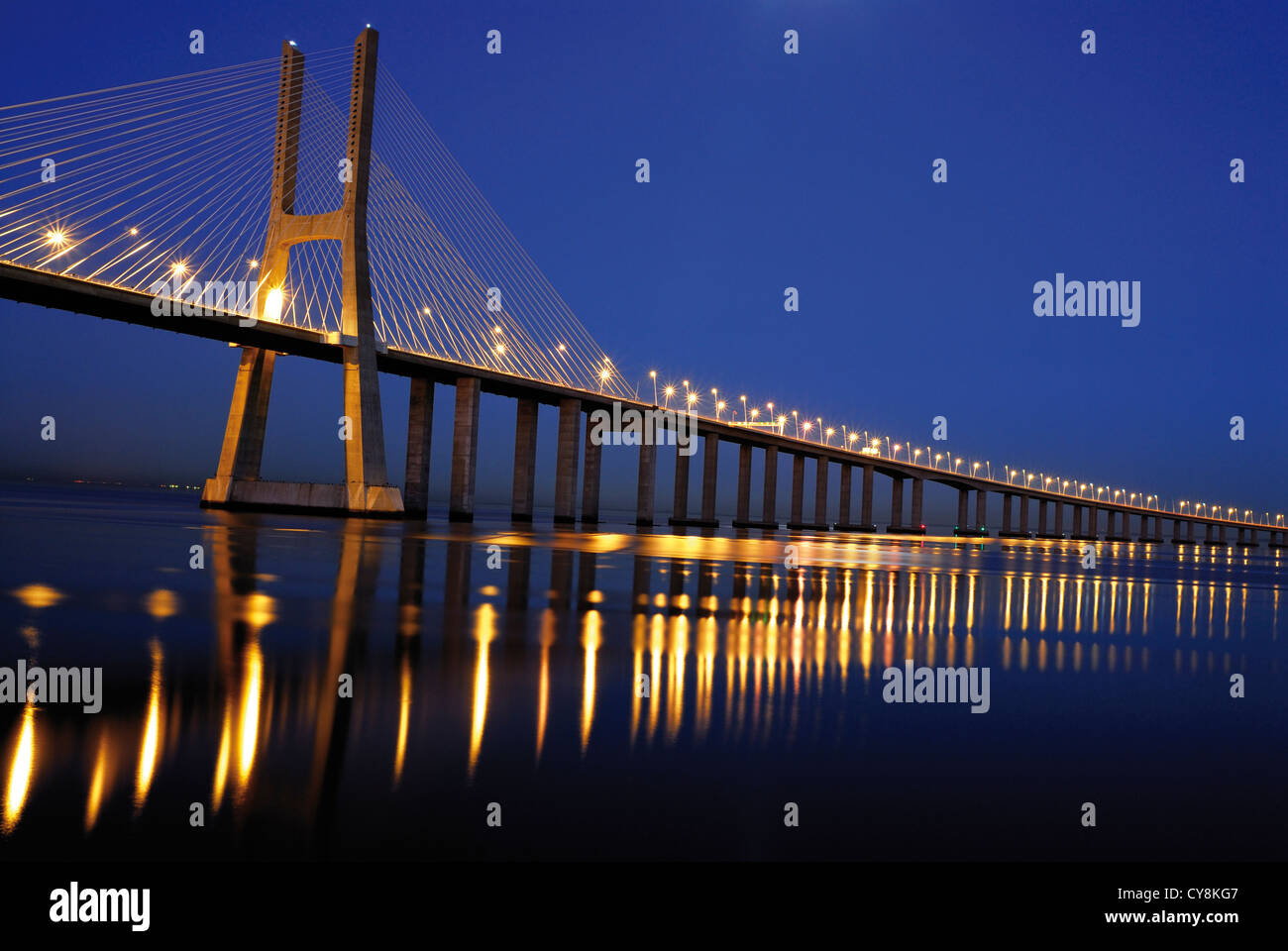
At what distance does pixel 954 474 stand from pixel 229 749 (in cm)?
13056

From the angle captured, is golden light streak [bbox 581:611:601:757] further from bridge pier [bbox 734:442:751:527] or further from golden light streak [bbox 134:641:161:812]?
bridge pier [bbox 734:442:751:527]

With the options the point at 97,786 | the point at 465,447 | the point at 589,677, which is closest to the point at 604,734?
the point at 589,677

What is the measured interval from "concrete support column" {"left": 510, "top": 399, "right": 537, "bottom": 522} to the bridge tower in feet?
60.7

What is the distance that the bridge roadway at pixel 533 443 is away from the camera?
1768 inches

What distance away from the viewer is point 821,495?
107125 millimetres

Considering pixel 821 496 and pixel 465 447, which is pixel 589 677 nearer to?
pixel 465 447

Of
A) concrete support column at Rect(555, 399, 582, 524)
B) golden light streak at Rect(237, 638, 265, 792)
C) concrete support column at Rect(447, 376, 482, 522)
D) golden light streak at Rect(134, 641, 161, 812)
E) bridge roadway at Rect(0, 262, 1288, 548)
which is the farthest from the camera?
concrete support column at Rect(555, 399, 582, 524)

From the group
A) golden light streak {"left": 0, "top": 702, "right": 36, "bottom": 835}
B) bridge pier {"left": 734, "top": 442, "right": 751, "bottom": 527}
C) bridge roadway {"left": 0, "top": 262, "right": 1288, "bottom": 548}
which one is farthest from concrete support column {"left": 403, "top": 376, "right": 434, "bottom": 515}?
golden light streak {"left": 0, "top": 702, "right": 36, "bottom": 835}

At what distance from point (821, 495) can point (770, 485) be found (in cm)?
937

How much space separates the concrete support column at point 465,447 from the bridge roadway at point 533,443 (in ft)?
0.22

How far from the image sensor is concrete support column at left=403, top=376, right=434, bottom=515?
64625mm

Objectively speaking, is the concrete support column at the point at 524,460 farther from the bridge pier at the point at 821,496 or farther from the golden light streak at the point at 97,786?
the golden light streak at the point at 97,786
